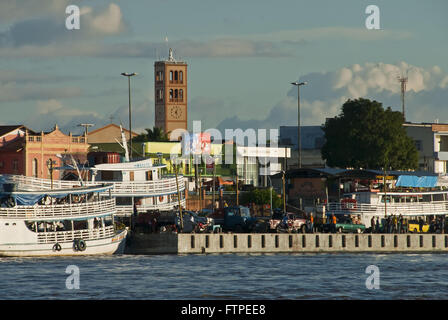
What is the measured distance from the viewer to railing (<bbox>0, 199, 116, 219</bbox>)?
218 feet

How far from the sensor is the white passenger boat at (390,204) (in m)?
89.6

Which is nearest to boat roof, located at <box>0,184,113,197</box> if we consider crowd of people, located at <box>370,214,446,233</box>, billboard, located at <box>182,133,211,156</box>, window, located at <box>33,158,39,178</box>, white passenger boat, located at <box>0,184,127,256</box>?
white passenger boat, located at <box>0,184,127,256</box>

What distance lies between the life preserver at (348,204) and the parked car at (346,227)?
4.61m

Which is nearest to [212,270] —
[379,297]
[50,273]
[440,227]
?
[50,273]

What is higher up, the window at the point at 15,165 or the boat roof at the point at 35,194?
the window at the point at 15,165

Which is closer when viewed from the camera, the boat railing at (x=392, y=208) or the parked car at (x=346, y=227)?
the parked car at (x=346, y=227)

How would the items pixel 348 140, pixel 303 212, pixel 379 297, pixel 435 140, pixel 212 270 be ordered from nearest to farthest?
pixel 379 297
pixel 212 270
pixel 303 212
pixel 348 140
pixel 435 140

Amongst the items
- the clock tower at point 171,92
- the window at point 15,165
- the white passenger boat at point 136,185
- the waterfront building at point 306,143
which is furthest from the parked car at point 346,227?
the clock tower at point 171,92

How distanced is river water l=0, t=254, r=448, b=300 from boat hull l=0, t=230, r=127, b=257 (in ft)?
→ 4.43

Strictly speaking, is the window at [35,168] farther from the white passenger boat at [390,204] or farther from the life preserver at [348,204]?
the life preserver at [348,204]

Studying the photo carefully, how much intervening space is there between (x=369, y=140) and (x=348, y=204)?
22.2 m

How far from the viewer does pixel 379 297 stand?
1848 inches
